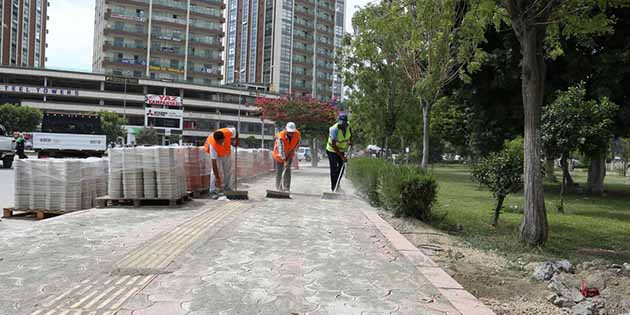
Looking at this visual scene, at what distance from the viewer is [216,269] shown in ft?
14.6

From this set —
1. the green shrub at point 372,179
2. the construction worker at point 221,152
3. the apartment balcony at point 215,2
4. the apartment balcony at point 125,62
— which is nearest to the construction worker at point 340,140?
the green shrub at point 372,179

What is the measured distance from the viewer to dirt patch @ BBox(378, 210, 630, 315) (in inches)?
151

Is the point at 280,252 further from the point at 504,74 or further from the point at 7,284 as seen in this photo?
the point at 504,74

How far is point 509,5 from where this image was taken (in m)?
6.39

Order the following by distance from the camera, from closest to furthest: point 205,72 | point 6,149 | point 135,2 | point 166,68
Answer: point 6,149, point 135,2, point 166,68, point 205,72

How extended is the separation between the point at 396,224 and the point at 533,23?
3.47m

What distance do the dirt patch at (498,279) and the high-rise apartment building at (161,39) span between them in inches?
3140

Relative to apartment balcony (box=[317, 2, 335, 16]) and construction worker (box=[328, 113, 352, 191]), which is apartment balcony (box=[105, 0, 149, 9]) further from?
construction worker (box=[328, 113, 352, 191])

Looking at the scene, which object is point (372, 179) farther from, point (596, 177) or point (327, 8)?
point (327, 8)

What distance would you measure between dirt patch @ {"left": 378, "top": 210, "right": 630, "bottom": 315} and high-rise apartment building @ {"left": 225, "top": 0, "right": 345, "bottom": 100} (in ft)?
301

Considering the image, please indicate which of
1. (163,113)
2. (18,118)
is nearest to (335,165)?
(18,118)

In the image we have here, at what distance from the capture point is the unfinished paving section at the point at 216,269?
356 cm

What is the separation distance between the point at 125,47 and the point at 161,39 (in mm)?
6466

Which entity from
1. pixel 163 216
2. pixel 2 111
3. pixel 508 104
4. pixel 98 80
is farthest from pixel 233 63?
pixel 163 216
